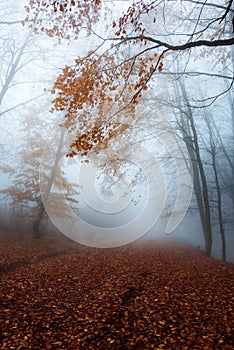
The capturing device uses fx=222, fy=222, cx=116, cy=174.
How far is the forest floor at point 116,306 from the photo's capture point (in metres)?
3.54

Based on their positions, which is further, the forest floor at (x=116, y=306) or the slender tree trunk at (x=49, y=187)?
the slender tree trunk at (x=49, y=187)

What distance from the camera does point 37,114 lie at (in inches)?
569

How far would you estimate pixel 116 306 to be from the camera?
459cm

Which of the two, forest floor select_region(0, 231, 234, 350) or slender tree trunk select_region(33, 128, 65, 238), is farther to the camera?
slender tree trunk select_region(33, 128, 65, 238)

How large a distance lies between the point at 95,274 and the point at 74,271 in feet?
2.68

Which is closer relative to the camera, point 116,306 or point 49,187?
point 116,306

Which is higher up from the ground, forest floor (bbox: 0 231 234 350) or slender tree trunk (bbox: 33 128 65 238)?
slender tree trunk (bbox: 33 128 65 238)

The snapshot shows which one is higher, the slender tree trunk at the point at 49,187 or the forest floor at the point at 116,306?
the slender tree trunk at the point at 49,187

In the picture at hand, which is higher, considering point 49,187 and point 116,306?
point 49,187

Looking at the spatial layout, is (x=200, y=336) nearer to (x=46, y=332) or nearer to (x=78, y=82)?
(x=46, y=332)

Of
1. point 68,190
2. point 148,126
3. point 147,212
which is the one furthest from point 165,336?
point 147,212

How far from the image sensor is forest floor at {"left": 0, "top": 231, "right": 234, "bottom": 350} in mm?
3535

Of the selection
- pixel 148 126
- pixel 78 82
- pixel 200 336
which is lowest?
pixel 200 336

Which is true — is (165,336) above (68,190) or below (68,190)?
below
